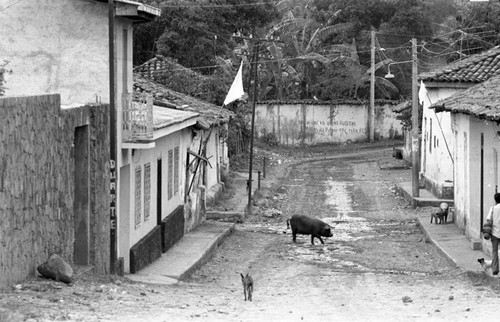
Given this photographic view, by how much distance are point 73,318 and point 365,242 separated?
48.0 ft

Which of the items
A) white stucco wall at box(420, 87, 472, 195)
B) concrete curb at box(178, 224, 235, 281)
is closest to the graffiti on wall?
white stucco wall at box(420, 87, 472, 195)

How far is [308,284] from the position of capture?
57.3 feet

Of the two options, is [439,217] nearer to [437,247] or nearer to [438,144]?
[437,247]

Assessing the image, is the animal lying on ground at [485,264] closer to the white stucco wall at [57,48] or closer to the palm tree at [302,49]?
the white stucco wall at [57,48]

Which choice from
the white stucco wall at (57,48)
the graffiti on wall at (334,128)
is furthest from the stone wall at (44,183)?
the graffiti on wall at (334,128)

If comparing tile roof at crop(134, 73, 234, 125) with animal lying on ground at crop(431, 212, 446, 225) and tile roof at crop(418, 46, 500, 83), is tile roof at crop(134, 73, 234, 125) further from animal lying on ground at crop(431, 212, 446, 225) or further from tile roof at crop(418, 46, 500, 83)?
animal lying on ground at crop(431, 212, 446, 225)

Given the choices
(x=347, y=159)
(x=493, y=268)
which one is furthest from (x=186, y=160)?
(x=347, y=159)

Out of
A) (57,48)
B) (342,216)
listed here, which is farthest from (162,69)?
(57,48)

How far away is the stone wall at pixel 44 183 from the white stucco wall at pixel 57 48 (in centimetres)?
80

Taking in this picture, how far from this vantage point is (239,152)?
4384 centimetres

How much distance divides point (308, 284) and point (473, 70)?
13924 mm

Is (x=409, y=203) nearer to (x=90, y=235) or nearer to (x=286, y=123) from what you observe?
(x=90, y=235)

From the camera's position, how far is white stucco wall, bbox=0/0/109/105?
16.5 meters

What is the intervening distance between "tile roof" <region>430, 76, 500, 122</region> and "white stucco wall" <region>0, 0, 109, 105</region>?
683 centimetres
